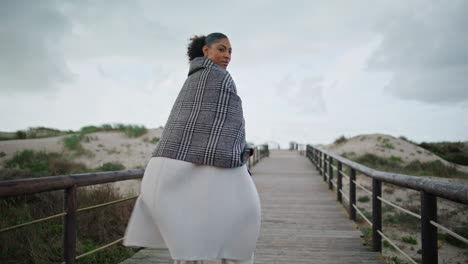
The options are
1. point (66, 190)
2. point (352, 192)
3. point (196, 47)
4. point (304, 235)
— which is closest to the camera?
point (196, 47)

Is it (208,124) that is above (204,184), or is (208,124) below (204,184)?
above

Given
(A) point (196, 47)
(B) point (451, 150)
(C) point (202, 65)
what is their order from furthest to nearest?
1. (B) point (451, 150)
2. (A) point (196, 47)
3. (C) point (202, 65)

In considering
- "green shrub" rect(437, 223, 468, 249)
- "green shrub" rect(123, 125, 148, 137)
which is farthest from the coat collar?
"green shrub" rect(123, 125, 148, 137)

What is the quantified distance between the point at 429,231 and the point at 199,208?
5.55 ft

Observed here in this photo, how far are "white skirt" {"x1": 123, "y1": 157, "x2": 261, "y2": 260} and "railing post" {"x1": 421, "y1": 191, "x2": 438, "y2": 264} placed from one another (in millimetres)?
1420

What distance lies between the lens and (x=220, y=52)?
1770 mm

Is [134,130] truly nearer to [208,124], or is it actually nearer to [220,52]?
[220,52]

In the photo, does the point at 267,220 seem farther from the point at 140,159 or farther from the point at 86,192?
the point at 140,159

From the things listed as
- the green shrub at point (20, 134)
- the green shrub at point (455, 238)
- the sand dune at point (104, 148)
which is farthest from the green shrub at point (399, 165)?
the green shrub at point (20, 134)

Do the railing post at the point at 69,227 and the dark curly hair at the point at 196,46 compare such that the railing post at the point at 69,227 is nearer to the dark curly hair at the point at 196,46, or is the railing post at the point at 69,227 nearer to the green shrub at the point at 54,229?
the green shrub at the point at 54,229

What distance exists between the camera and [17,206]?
437 centimetres

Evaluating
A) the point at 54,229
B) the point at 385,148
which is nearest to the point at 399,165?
the point at 385,148

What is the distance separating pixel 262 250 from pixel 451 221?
4.30 m

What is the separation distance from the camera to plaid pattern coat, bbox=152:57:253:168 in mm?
1535
